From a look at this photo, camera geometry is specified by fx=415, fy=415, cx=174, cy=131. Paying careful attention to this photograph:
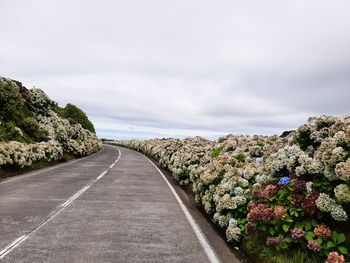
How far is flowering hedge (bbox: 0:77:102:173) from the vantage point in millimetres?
21742

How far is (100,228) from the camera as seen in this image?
9.28 meters

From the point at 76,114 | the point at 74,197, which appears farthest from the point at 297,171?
the point at 76,114

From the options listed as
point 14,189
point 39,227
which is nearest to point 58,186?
point 14,189

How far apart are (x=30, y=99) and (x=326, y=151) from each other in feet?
107

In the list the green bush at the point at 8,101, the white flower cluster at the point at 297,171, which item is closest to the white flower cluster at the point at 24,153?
the green bush at the point at 8,101

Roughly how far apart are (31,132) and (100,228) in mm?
23313

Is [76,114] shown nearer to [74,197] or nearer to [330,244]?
[74,197]

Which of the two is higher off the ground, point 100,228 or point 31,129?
point 31,129

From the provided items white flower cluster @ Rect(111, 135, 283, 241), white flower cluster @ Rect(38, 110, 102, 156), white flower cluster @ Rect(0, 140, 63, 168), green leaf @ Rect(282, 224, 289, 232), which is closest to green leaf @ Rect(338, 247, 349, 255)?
green leaf @ Rect(282, 224, 289, 232)

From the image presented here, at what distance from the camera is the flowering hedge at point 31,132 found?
71.3ft

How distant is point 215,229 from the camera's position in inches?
400

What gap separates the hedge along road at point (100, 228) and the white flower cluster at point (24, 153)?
15.4ft

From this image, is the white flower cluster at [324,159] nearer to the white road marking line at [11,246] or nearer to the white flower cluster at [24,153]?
the white road marking line at [11,246]

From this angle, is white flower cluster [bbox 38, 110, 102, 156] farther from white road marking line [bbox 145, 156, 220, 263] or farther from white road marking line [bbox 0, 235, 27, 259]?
white road marking line [bbox 0, 235, 27, 259]
